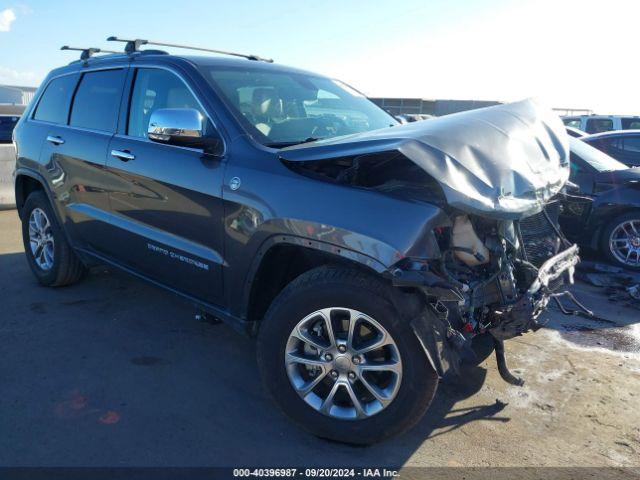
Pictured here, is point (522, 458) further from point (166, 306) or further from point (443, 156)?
point (166, 306)

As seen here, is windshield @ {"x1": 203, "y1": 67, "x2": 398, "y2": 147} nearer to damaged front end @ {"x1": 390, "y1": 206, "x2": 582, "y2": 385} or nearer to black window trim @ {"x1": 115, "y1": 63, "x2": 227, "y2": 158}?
black window trim @ {"x1": 115, "y1": 63, "x2": 227, "y2": 158}

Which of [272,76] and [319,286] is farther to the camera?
[272,76]

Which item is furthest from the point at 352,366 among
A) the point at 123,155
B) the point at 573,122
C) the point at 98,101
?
the point at 573,122

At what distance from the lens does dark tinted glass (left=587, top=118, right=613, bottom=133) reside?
45.1ft

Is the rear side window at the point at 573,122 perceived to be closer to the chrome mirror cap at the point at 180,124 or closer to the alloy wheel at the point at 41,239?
the alloy wheel at the point at 41,239

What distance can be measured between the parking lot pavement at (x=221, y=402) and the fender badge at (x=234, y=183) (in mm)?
1306

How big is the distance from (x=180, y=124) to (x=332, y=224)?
1.14 meters

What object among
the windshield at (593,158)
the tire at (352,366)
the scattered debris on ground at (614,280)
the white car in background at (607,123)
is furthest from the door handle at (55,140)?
the white car in background at (607,123)

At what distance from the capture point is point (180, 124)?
309 cm

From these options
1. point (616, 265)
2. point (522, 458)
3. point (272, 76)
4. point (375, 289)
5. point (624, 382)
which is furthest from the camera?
point (616, 265)

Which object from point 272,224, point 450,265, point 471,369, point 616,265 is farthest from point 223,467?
point 616,265

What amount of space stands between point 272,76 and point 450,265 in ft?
6.74

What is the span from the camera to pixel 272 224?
9.45ft

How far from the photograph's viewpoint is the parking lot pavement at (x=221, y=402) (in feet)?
9.12
